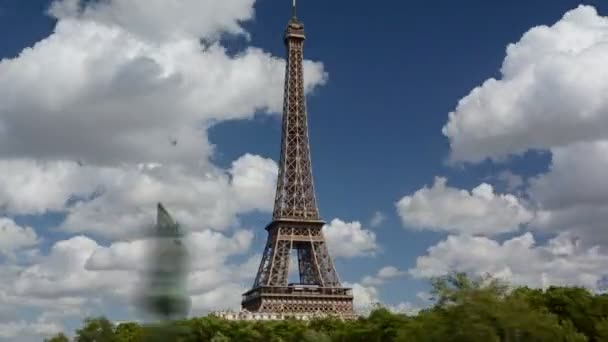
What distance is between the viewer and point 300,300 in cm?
12962

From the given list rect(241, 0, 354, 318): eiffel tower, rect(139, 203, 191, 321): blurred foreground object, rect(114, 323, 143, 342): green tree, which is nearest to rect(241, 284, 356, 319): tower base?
rect(241, 0, 354, 318): eiffel tower

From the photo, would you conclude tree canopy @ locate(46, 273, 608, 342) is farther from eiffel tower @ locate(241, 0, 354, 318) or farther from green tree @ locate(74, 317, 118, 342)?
eiffel tower @ locate(241, 0, 354, 318)

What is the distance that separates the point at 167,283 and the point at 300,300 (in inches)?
4671

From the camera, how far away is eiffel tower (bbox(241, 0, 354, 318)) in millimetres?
129625

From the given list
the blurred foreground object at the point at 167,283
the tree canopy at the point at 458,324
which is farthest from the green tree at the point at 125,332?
the blurred foreground object at the point at 167,283

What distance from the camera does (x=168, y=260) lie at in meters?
12.6

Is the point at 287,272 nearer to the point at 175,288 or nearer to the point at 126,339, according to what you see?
the point at 126,339

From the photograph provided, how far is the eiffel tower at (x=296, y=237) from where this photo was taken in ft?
425

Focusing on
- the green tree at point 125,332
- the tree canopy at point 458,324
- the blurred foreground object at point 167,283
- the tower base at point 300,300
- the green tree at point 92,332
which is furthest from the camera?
the tower base at point 300,300

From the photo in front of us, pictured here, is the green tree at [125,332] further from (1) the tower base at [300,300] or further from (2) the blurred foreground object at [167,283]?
(2) the blurred foreground object at [167,283]

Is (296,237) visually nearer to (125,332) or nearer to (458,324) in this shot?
(125,332)

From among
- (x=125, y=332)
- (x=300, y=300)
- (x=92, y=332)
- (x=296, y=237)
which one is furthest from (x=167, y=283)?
(x=296, y=237)

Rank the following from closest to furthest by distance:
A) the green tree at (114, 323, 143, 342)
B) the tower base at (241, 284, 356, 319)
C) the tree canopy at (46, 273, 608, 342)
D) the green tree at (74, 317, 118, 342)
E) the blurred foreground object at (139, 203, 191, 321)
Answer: the blurred foreground object at (139, 203, 191, 321), the tree canopy at (46, 273, 608, 342), the green tree at (74, 317, 118, 342), the green tree at (114, 323, 143, 342), the tower base at (241, 284, 356, 319)

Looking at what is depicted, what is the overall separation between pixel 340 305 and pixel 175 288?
120 m
